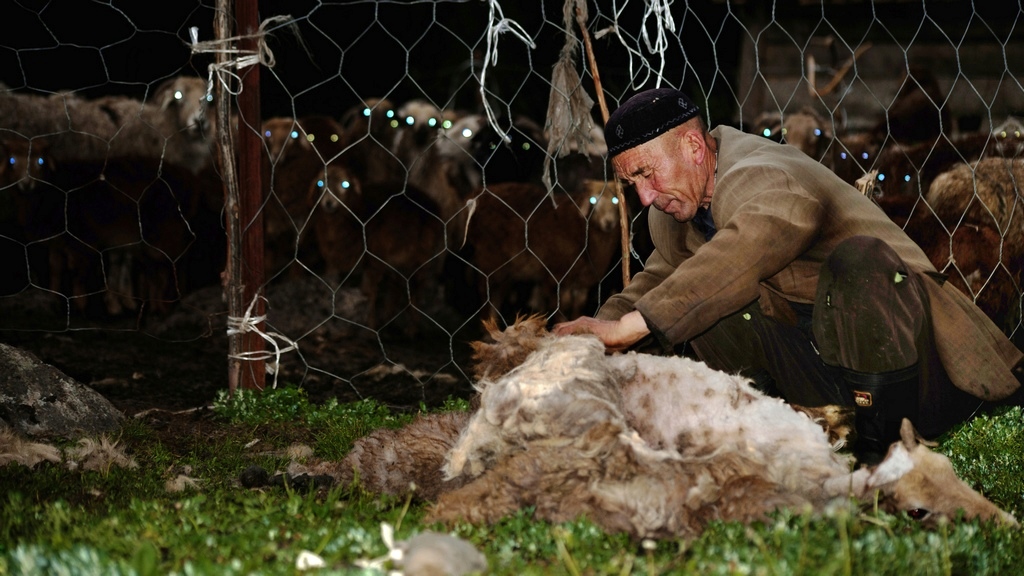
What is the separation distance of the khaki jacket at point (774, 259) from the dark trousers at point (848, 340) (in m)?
0.08

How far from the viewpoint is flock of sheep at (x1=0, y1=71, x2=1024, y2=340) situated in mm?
6195

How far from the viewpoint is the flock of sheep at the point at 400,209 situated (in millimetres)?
6195

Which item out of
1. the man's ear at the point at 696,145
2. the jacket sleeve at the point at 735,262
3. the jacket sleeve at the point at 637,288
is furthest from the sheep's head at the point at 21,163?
the jacket sleeve at the point at 735,262

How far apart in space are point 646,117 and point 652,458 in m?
1.40

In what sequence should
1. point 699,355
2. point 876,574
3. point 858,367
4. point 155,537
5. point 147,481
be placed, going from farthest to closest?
point 699,355, point 858,367, point 147,481, point 155,537, point 876,574

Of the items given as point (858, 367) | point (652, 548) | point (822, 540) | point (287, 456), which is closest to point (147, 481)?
point (287, 456)

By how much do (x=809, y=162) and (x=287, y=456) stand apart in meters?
2.15

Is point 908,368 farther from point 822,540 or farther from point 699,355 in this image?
point 822,540

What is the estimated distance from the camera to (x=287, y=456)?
3170 mm

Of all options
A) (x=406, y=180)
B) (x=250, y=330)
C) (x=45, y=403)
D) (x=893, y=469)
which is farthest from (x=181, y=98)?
(x=893, y=469)

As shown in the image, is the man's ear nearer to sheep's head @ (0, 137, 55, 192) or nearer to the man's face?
the man's face

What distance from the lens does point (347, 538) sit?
1.96 m

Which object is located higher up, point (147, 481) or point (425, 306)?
point (147, 481)

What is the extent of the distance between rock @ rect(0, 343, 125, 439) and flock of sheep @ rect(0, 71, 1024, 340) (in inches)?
92.0
